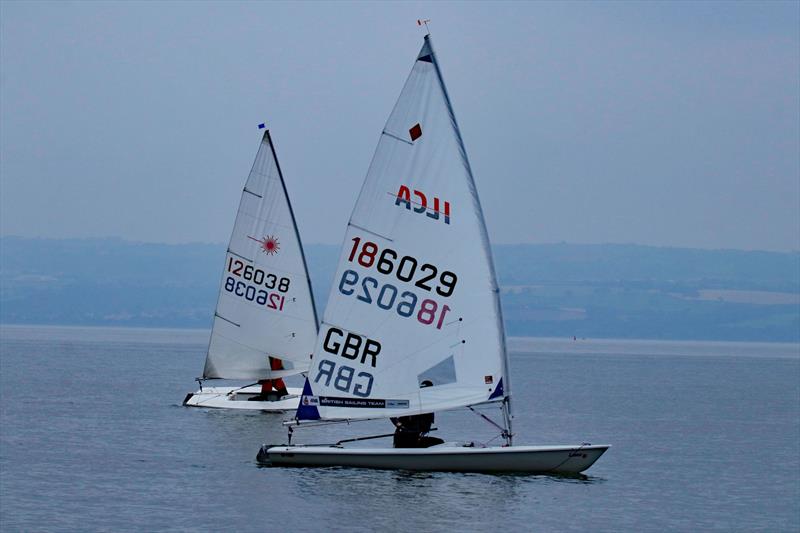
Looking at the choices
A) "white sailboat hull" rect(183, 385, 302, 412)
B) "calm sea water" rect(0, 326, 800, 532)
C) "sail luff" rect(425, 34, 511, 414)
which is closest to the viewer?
"calm sea water" rect(0, 326, 800, 532)

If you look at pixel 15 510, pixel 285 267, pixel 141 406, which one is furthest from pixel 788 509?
pixel 141 406

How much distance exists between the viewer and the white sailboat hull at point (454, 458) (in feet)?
116

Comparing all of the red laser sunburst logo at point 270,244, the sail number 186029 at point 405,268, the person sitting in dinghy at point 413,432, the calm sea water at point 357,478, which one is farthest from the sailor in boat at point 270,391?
the sail number 186029 at point 405,268

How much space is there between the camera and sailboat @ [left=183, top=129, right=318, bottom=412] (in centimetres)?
→ 5444

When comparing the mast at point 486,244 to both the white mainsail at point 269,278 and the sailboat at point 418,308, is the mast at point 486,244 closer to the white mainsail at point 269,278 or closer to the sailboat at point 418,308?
the sailboat at point 418,308

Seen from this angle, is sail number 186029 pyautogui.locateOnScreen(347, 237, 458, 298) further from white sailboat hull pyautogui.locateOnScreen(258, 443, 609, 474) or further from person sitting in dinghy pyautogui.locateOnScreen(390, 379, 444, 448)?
white sailboat hull pyautogui.locateOnScreen(258, 443, 609, 474)

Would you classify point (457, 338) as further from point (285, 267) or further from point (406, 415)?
point (285, 267)

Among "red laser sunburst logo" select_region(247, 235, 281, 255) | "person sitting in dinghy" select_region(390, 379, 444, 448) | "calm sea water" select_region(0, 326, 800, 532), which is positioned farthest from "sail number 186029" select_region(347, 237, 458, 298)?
"red laser sunburst logo" select_region(247, 235, 281, 255)

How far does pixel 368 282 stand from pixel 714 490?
13285 mm

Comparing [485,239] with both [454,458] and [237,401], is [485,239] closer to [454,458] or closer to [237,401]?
[454,458]

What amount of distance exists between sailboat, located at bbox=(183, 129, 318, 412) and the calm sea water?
2247 millimetres

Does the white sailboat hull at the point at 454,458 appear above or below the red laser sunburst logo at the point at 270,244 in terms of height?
below

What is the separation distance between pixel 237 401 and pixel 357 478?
20999mm

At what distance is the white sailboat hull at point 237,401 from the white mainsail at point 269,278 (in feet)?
4.02
